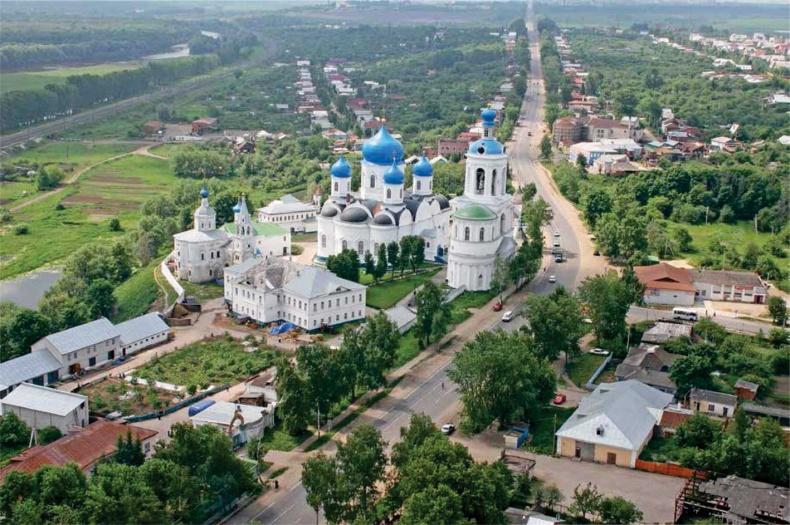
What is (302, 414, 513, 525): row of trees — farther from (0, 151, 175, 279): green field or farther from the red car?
(0, 151, 175, 279): green field

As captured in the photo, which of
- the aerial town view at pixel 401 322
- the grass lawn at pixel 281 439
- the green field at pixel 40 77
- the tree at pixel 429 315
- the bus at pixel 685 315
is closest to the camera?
the aerial town view at pixel 401 322

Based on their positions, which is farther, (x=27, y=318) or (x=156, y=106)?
(x=156, y=106)

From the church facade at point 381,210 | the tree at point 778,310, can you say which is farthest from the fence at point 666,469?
the church facade at point 381,210

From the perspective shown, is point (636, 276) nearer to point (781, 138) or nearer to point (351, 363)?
point (351, 363)

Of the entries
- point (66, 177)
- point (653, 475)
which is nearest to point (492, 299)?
point (653, 475)

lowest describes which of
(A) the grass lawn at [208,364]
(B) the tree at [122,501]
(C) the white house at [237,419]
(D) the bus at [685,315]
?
(A) the grass lawn at [208,364]

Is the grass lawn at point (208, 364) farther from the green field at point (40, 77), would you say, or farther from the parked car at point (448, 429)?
the green field at point (40, 77)
